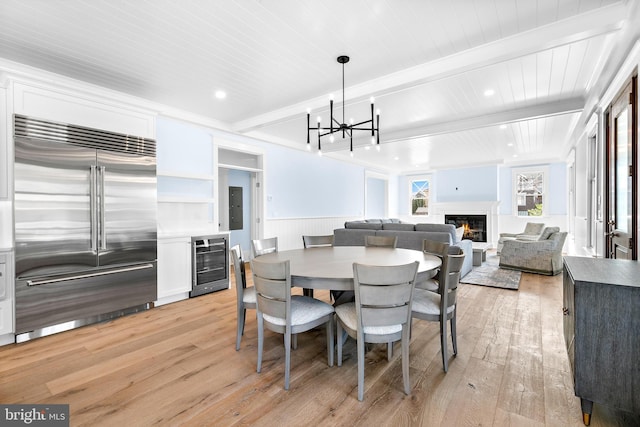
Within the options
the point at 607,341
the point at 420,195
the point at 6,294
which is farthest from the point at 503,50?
the point at 420,195

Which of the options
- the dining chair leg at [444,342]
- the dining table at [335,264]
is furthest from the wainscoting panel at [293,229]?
the dining chair leg at [444,342]

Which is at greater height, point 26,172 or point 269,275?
point 26,172

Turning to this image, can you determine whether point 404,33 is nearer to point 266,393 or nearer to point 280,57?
point 280,57

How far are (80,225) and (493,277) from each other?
572 centimetres

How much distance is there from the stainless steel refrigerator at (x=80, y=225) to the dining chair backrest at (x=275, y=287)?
217 centimetres

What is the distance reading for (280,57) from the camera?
114 inches

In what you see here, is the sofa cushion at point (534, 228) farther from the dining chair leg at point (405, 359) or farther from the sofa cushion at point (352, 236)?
the dining chair leg at point (405, 359)

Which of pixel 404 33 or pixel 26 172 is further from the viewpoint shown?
pixel 26 172

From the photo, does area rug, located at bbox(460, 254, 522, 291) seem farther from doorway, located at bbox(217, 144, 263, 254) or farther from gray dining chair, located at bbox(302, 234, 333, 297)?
doorway, located at bbox(217, 144, 263, 254)

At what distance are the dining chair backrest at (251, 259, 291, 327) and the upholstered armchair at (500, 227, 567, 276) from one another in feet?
16.8

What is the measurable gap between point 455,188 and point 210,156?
748cm

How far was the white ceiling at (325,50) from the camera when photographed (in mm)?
2189

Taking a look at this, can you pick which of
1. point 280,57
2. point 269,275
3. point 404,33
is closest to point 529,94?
point 404,33


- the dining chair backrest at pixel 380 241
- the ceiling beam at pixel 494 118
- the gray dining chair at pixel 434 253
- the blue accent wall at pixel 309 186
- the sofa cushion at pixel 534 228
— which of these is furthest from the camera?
the sofa cushion at pixel 534 228
